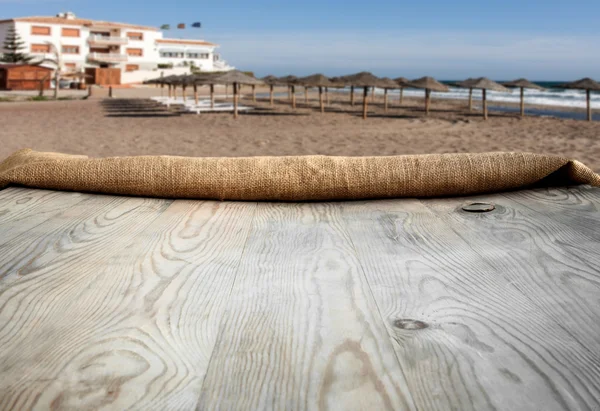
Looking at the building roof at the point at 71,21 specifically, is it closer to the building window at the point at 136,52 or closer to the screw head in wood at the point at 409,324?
the building window at the point at 136,52

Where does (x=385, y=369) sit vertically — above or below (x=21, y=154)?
below

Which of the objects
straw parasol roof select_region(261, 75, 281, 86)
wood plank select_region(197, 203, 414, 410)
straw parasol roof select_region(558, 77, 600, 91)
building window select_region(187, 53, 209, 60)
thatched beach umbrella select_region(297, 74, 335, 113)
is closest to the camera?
wood plank select_region(197, 203, 414, 410)

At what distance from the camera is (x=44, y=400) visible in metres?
0.64

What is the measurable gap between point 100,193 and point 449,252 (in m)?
1.00

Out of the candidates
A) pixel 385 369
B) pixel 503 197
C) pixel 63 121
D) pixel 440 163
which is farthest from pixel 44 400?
pixel 63 121

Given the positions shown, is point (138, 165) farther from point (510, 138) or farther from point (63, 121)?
point (63, 121)

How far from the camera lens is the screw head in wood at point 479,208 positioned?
56.1 inches

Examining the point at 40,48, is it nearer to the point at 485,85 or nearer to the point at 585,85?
the point at 485,85

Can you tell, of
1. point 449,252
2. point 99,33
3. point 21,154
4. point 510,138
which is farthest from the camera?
point 99,33

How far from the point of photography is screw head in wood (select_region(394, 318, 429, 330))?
0.81 meters

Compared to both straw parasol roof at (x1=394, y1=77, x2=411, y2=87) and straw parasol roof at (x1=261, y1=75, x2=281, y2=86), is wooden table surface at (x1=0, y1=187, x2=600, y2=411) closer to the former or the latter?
straw parasol roof at (x1=394, y1=77, x2=411, y2=87)

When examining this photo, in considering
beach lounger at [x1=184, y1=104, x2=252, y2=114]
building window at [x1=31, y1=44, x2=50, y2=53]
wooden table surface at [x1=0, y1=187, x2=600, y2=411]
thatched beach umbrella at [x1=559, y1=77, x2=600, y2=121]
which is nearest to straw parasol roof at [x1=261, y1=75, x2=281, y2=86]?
beach lounger at [x1=184, y1=104, x2=252, y2=114]

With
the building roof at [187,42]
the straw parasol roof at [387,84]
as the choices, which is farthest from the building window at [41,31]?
the straw parasol roof at [387,84]

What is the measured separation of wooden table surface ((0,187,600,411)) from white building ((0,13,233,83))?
4851 centimetres
